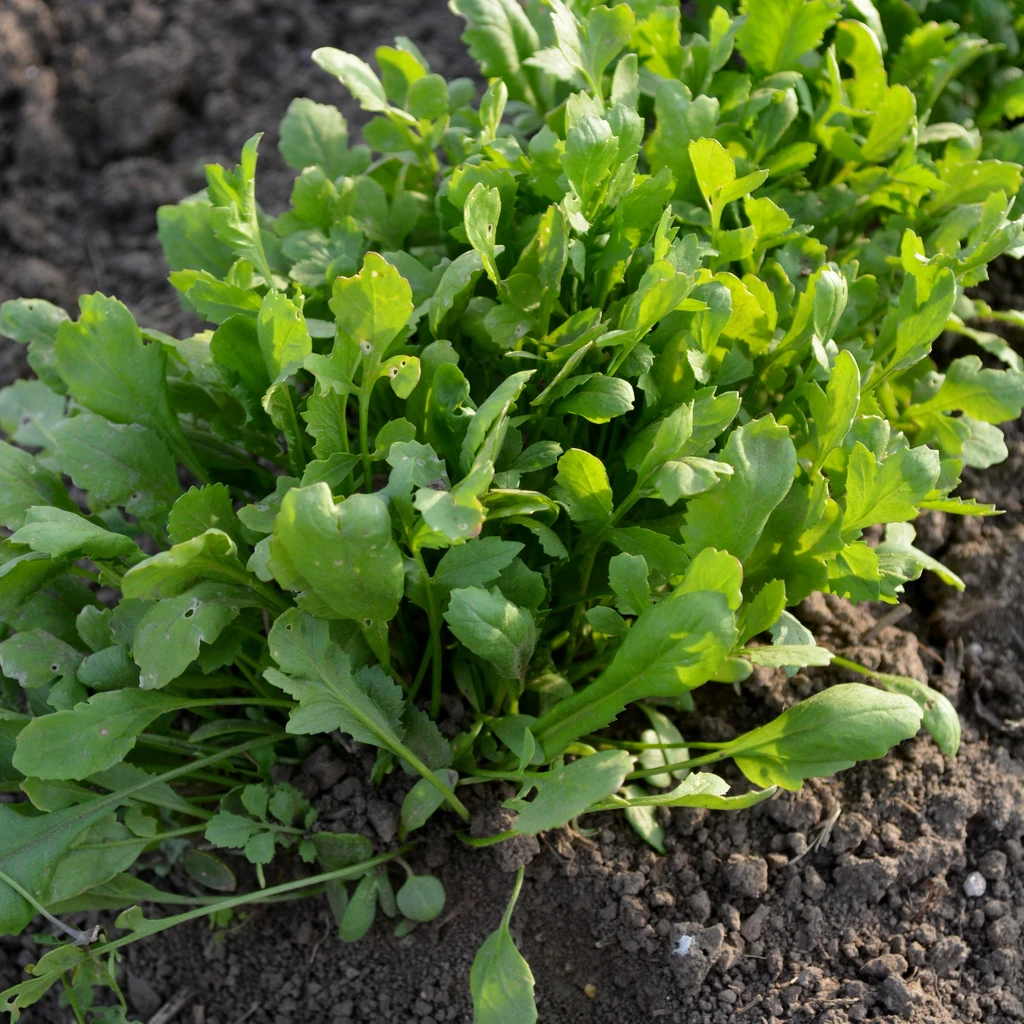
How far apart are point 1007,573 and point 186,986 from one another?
56.9 inches

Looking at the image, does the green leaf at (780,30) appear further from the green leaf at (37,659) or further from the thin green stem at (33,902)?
the thin green stem at (33,902)

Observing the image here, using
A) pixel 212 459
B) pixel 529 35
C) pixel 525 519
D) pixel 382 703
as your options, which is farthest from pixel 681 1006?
pixel 529 35

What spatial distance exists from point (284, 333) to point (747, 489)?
0.58 metres

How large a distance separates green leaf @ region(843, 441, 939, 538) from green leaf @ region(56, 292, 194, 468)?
36.4 inches

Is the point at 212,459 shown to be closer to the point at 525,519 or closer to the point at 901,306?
the point at 525,519

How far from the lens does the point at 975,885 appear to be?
1531 millimetres

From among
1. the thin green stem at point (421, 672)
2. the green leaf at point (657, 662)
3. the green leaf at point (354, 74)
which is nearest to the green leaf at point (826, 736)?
the green leaf at point (657, 662)

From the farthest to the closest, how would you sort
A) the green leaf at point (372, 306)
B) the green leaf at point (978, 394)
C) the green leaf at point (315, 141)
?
the green leaf at point (315, 141), the green leaf at point (978, 394), the green leaf at point (372, 306)

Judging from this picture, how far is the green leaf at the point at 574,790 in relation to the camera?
3.69 ft

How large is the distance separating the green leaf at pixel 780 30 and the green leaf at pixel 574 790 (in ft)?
3.72

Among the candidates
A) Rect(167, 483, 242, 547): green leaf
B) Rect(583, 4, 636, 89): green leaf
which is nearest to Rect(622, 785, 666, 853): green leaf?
Rect(167, 483, 242, 547): green leaf

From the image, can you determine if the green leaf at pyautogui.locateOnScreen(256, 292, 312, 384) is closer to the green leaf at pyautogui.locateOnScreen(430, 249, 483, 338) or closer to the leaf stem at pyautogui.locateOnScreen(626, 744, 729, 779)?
the green leaf at pyautogui.locateOnScreen(430, 249, 483, 338)

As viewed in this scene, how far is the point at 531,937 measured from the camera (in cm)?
146

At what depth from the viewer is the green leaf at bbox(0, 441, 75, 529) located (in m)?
1.45
